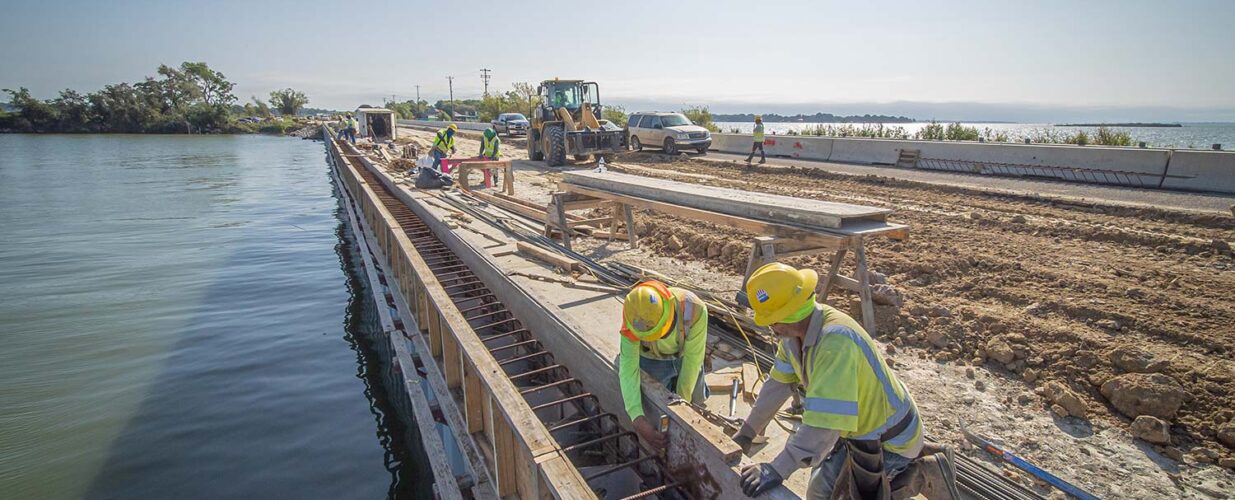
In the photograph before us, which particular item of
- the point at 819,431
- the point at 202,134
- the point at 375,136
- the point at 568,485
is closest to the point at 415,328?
the point at 568,485

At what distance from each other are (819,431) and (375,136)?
3631 cm

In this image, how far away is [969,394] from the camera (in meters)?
4.09

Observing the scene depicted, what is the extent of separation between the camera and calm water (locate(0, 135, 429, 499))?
532 centimetres

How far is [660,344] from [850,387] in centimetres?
150

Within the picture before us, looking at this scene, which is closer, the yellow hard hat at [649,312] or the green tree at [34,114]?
the yellow hard hat at [649,312]

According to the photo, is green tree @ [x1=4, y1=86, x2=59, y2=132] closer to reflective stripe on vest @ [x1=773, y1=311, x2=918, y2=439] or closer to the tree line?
the tree line

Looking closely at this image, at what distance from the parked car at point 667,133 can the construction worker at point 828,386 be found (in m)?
18.1

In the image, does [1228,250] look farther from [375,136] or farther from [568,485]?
[375,136]

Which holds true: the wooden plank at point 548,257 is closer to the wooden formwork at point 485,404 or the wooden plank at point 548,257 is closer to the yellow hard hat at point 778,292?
the wooden formwork at point 485,404

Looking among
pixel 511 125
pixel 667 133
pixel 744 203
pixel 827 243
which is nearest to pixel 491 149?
pixel 667 133

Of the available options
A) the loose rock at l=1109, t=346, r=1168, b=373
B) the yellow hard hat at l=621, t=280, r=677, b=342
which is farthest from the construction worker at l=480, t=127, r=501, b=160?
the loose rock at l=1109, t=346, r=1168, b=373

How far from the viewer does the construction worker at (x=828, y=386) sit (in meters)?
2.17

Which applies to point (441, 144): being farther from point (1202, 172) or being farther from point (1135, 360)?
point (1202, 172)

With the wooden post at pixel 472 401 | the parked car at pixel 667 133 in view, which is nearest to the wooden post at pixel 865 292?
the wooden post at pixel 472 401
